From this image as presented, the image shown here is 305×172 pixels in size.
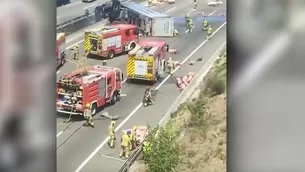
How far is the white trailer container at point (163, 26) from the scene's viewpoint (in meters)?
1.72

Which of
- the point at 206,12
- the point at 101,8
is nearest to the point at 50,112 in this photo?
the point at 101,8

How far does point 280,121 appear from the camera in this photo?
160cm

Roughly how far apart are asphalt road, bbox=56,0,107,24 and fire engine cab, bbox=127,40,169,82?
0.16 metres

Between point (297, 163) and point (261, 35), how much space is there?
32 centimetres

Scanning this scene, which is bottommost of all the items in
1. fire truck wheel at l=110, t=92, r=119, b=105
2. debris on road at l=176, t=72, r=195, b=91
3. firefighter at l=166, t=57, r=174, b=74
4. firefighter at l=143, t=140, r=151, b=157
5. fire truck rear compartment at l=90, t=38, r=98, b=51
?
firefighter at l=143, t=140, r=151, b=157

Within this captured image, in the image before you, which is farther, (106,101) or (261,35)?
(106,101)

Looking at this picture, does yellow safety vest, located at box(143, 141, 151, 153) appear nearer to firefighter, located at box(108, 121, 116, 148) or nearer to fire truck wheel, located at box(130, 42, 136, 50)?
firefighter, located at box(108, 121, 116, 148)

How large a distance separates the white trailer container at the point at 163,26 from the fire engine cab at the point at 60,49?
0.76 feet

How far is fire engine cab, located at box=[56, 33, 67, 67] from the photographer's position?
168cm

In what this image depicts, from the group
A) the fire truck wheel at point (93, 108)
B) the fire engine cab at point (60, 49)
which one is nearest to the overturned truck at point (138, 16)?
the fire engine cab at point (60, 49)

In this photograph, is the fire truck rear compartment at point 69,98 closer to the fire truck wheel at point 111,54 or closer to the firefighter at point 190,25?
the fire truck wheel at point 111,54

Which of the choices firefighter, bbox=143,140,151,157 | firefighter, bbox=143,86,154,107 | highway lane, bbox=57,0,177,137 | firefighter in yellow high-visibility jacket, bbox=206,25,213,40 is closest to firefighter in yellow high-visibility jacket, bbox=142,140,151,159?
firefighter, bbox=143,140,151,157

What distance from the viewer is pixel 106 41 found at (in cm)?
173

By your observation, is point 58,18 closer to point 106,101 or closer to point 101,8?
point 101,8
